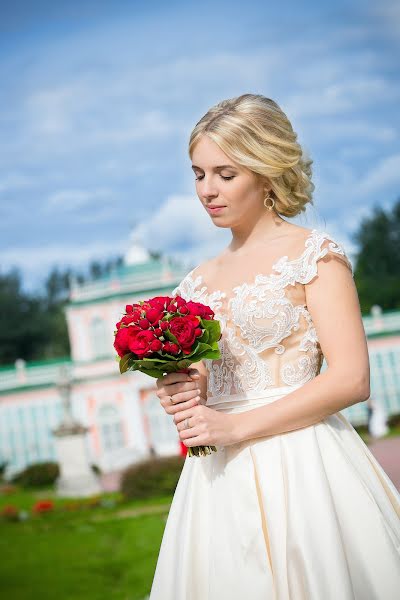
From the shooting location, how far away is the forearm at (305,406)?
2.33m

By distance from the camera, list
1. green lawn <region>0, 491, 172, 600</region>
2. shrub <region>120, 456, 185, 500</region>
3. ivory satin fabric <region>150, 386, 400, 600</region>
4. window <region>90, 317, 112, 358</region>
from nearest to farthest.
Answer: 1. ivory satin fabric <region>150, 386, 400, 600</region>
2. green lawn <region>0, 491, 172, 600</region>
3. shrub <region>120, 456, 185, 500</region>
4. window <region>90, 317, 112, 358</region>

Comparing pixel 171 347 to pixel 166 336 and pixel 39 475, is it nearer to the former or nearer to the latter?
pixel 166 336

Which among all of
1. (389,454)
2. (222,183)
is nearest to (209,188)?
(222,183)

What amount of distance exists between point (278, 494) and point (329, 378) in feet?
1.23

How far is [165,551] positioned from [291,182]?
1231mm

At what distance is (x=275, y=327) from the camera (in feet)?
8.16

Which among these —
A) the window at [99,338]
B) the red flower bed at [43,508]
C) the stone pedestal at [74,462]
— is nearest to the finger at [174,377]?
the red flower bed at [43,508]

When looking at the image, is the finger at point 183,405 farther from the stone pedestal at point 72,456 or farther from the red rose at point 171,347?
the stone pedestal at point 72,456

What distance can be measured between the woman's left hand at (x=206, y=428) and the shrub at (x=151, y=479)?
44.8ft

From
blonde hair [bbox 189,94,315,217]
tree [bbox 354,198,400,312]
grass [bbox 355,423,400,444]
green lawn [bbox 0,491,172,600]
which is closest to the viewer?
blonde hair [bbox 189,94,315,217]

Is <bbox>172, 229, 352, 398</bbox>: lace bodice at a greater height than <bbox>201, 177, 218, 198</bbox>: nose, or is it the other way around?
<bbox>201, 177, 218, 198</bbox>: nose

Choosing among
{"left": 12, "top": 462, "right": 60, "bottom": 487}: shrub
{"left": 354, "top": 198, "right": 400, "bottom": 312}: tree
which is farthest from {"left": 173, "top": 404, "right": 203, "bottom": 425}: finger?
{"left": 354, "top": 198, "right": 400, "bottom": 312}: tree

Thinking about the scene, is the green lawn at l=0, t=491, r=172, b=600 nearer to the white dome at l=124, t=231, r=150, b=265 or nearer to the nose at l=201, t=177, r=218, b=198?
the nose at l=201, t=177, r=218, b=198

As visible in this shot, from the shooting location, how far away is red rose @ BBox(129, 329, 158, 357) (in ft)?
7.56
